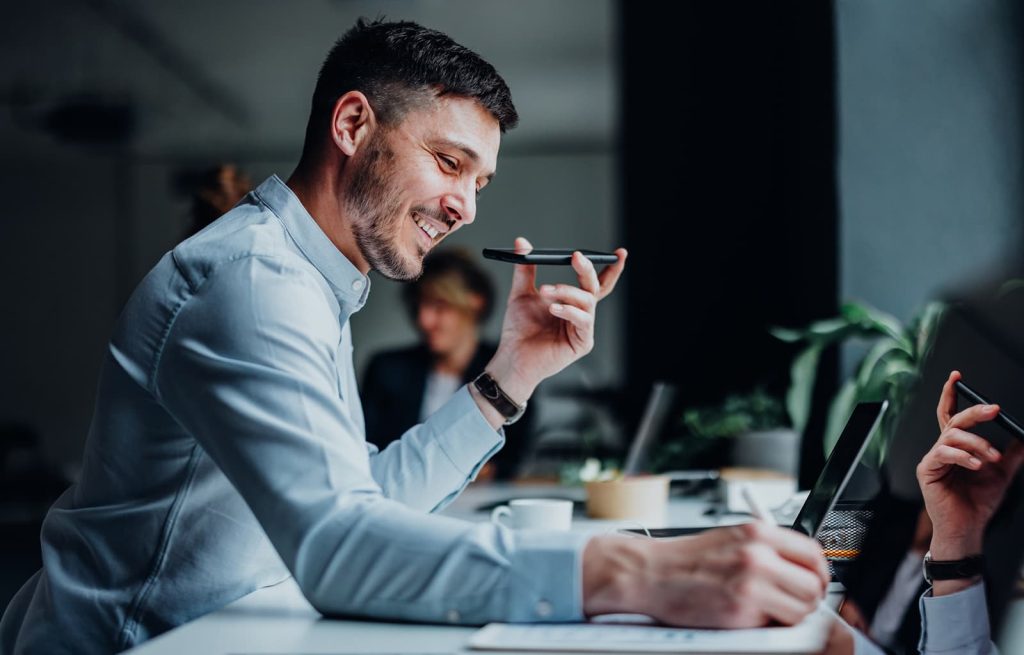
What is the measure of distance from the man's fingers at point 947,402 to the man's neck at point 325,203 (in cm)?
68

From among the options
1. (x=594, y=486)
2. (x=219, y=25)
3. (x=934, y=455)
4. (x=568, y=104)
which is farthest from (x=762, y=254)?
(x=568, y=104)

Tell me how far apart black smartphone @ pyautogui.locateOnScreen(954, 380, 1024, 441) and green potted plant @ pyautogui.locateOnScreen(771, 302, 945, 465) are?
0.89m

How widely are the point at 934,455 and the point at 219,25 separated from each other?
5.59 metres

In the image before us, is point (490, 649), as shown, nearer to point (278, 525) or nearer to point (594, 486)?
point (278, 525)

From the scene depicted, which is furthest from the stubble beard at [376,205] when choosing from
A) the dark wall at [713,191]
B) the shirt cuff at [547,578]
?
the dark wall at [713,191]

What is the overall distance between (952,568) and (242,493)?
1.88ft

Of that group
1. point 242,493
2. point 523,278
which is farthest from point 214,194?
point 242,493

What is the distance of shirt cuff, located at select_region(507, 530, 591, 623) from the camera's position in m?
0.80

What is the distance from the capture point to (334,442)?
0.85 m

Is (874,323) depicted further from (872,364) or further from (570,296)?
(570,296)

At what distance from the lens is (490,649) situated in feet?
2.49

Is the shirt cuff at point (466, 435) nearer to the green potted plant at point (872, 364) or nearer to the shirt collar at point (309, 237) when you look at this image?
the shirt collar at point (309, 237)

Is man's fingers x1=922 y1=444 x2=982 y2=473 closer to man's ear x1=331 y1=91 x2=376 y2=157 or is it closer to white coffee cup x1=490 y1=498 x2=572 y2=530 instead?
white coffee cup x1=490 y1=498 x2=572 y2=530

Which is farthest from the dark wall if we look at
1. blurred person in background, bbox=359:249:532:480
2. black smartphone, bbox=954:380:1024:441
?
black smartphone, bbox=954:380:1024:441
